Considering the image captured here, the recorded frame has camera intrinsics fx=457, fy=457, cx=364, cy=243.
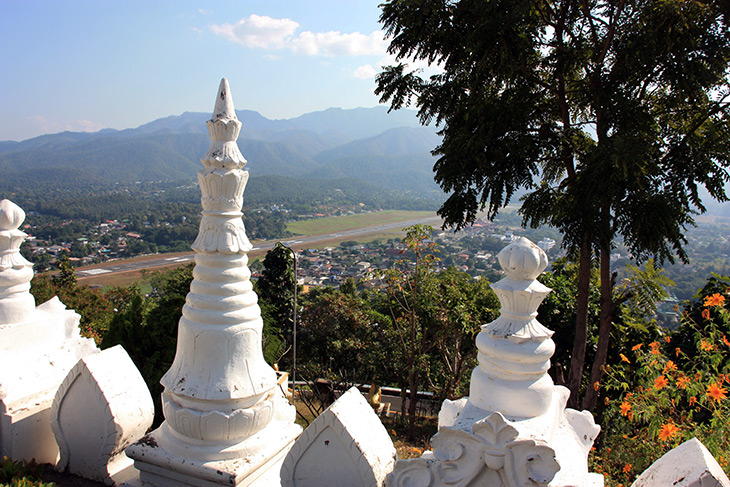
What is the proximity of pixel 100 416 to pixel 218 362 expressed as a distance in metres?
0.83

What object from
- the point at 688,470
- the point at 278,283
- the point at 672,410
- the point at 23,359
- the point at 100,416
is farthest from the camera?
the point at 278,283

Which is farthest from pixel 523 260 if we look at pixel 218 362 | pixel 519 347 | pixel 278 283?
pixel 278 283

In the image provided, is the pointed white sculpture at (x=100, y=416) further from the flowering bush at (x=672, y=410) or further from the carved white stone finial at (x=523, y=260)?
the flowering bush at (x=672, y=410)

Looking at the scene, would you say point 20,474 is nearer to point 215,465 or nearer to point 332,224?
point 215,465

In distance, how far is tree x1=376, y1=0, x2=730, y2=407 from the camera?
5.58 m

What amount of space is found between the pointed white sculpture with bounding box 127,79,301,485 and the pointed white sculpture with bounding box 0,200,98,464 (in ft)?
2.80

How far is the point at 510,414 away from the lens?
1.67 m

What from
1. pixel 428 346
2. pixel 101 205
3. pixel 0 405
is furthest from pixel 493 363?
pixel 101 205

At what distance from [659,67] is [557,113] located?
62.0 inches

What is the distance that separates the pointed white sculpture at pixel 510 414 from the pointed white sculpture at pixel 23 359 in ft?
7.28

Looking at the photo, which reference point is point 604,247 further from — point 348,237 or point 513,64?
point 348,237

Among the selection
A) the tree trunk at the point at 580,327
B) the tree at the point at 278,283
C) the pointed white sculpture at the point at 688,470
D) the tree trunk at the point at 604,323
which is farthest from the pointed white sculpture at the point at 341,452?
the tree at the point at 278,283

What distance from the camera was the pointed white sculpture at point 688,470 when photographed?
5.14 feet

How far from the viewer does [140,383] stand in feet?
8.49
